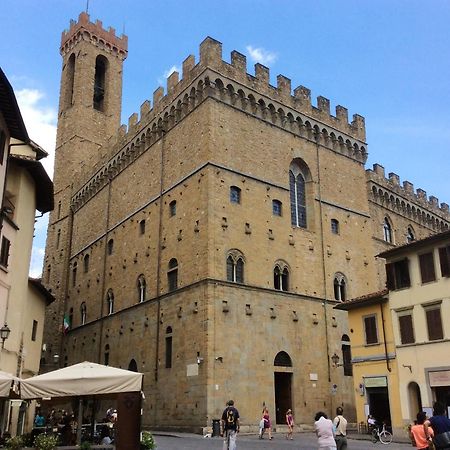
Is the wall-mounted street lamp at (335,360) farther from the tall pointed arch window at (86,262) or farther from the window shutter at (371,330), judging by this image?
the tall pointed arch window at (86,262)

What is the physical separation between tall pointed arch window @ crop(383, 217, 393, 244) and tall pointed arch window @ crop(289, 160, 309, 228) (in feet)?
28.7

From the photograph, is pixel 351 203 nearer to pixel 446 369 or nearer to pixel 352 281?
pixel 352 281

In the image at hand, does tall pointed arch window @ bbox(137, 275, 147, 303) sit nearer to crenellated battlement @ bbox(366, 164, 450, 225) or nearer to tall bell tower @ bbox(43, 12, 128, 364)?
tall bell tower @ bbox(43, 12, 128, 364)

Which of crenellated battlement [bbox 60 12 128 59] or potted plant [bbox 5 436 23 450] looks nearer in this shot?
potted plant [bbox 5 436 23 450]

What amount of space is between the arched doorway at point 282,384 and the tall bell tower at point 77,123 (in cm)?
1971

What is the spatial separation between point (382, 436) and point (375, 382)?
2449 millimetres

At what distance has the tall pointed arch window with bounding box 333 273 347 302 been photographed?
101ft

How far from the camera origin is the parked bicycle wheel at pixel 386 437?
21300 mm

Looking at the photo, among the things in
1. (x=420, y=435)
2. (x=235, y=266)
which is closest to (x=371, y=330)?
(x=235, y=266)

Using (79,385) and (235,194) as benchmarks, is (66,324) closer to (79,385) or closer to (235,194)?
(235,194)

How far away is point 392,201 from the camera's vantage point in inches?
1538

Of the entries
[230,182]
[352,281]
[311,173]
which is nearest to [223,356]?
[230,182]

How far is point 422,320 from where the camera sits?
72.0 ft

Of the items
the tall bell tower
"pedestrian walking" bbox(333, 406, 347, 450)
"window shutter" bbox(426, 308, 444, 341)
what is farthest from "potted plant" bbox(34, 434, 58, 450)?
the tall bell tower
